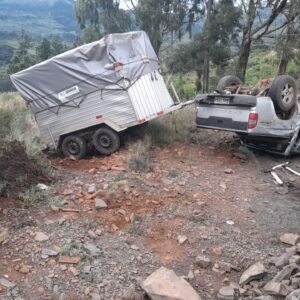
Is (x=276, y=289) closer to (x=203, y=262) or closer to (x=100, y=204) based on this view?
(x=203, y=262)

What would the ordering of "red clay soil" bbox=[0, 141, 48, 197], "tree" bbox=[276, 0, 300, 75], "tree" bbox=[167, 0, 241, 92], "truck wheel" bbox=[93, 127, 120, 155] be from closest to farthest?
"red clay soil" bbox=[0, 141, 48, 197], "truck wheel" bbox=[93, 127, 120, 155], "tree" bbox=[276, 0, 300, 75], "tree" bbox=[167, 0, 241, 92]

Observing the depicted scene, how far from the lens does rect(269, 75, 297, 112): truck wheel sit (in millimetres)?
8102

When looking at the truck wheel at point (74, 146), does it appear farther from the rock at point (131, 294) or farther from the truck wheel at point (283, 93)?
the rock at point (131, 294)

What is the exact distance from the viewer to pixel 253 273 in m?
4.39

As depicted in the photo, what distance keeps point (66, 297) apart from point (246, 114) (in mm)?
5260

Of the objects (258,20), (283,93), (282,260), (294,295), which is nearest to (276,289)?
(294,295)

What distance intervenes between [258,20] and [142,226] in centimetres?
1601

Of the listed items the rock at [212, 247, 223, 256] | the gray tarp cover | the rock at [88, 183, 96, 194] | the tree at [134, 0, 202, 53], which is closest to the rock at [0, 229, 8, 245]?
the rock at [88, 183, 96, 194]

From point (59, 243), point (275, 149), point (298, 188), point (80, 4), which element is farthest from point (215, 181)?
point (80, 4)

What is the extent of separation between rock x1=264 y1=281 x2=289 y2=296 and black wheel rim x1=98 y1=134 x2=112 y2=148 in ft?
18.0

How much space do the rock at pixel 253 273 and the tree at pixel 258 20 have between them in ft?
47.2

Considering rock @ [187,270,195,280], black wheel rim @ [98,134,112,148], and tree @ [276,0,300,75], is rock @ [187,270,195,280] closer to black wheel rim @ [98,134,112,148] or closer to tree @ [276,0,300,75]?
black wheel rim @ [98,134,112,148]

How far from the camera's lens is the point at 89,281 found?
14.1ft

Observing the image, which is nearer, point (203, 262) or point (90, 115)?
point (203, 262)
